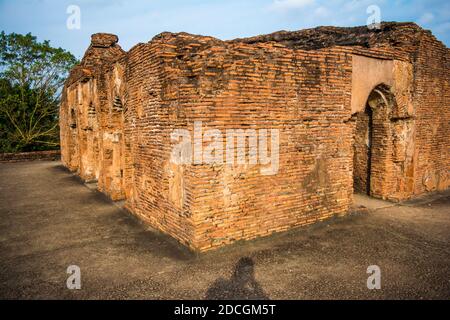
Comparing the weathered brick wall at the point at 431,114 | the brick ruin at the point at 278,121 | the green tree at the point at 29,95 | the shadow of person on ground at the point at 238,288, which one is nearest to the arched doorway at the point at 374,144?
the brick ruin at the point at 278,121

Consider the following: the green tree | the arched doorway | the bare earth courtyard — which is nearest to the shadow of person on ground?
the bare earth courtyard

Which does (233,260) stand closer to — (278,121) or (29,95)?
(278,121)

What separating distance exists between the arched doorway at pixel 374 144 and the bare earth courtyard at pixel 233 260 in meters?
0.95

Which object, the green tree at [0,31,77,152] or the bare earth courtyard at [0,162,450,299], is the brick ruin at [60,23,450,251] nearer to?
the bare earth courtyard at [0,162,450,299]

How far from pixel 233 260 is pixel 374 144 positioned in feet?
17.8

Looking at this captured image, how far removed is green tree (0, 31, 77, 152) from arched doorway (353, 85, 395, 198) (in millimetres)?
19859

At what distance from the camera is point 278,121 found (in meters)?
5.48

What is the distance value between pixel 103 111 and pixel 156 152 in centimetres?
442

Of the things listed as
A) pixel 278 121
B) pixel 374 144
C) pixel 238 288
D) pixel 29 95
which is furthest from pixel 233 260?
pixel 29 95

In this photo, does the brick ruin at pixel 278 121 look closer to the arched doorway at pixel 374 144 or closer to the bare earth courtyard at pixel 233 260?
the arched doorway at pixel 374 144

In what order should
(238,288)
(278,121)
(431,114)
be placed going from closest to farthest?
(238,288)
(278,121)
(431,114)

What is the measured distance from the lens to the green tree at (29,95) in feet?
65.8
